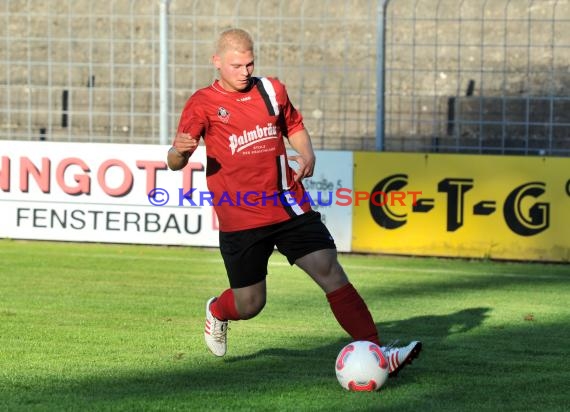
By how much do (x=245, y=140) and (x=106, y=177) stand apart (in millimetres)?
7469

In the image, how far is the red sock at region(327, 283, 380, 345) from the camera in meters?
6.72

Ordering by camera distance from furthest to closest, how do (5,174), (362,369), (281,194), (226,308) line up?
(5,174) → (226,308) → (281,194) → (362,369)

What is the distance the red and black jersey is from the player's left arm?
0.11m

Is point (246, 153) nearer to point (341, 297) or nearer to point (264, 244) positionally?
point (264, 244)

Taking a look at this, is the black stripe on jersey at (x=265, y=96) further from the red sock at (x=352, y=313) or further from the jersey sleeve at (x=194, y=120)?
the red sock at (x=352, y=313)

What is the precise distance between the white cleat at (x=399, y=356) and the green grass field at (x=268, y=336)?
10cm

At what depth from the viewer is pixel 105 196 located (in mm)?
14039


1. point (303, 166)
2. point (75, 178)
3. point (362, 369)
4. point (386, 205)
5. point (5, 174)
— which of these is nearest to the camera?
point (362, 369)

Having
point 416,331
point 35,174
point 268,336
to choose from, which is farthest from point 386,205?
point 268,336

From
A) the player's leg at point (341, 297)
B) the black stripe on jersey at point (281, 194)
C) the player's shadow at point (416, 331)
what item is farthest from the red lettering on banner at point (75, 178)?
the player's leg at point (341, 297)

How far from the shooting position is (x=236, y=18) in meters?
14.1

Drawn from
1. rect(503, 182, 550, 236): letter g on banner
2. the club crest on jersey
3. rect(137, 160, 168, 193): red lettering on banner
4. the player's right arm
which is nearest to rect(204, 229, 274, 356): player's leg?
the player's right arm

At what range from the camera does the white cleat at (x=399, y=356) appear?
6617 millimetres

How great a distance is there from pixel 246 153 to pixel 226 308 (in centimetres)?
97
